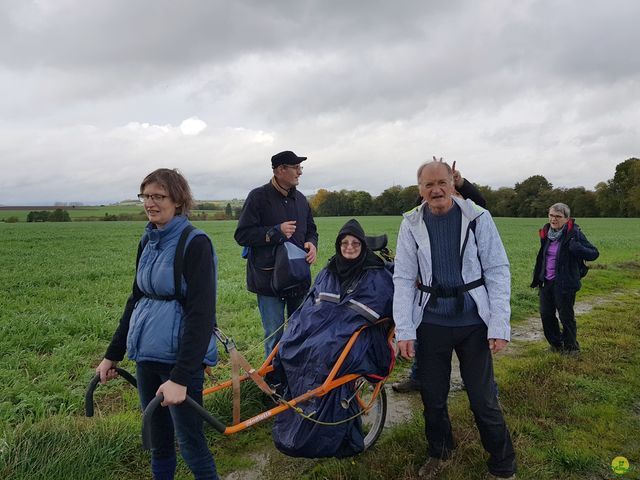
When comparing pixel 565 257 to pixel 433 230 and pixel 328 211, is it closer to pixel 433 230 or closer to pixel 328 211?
pixel 433 230

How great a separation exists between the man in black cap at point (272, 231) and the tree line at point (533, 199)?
67.3 m

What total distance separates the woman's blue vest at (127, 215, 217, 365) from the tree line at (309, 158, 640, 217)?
69.4 metres

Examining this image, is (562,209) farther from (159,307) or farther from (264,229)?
(159,307)

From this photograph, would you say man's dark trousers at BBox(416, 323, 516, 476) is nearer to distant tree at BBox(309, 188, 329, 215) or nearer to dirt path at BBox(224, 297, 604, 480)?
dirt path at BBox(224, 297, 604, 480)

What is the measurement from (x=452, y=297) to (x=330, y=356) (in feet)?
3.22

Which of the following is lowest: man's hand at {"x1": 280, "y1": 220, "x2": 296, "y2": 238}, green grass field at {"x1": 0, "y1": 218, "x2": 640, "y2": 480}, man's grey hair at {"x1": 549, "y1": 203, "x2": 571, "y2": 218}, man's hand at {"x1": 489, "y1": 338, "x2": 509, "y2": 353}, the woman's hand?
green grass field at {"x1": 0, "y1": 218, "x2": 640, "y2": 480}

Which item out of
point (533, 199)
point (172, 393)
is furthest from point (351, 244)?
point (533, 199)

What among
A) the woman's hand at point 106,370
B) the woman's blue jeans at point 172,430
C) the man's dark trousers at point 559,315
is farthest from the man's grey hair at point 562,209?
the woman's hand at point 106,370

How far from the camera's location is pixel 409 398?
15.9 feet

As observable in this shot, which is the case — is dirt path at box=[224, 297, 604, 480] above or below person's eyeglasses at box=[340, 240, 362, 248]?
below

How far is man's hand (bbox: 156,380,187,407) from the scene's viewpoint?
232cm

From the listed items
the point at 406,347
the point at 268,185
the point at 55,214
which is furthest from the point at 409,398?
the point at 55,214

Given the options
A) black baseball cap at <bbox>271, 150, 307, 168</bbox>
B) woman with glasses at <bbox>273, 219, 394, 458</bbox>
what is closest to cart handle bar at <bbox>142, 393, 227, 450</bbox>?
woman with glasses at <bbox>273, 219, 394, 458</bbox>

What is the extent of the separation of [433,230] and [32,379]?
5.16 meters
